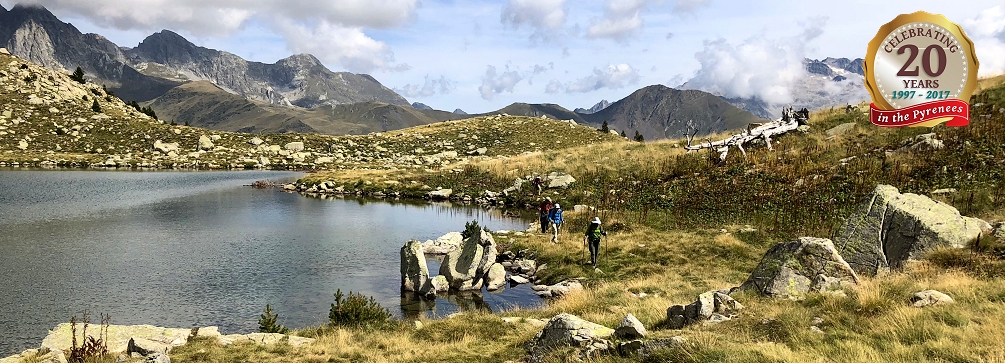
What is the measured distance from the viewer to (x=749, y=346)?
402 inches

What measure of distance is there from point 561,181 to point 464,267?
3220cm

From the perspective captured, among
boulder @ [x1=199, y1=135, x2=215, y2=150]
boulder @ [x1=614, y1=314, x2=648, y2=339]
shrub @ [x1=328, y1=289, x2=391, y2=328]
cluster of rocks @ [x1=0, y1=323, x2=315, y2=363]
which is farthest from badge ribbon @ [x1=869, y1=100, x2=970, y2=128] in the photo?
boulder @ [x1=199, y1=135, x2=215, y2=150]

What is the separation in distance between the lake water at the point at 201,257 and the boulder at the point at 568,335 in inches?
422

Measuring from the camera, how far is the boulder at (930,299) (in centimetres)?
1208

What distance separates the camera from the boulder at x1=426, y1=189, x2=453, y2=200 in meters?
64.3

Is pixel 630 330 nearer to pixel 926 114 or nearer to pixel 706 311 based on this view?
pixel 706 311

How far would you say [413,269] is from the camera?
2695 centimetres

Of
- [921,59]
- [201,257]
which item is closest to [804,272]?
[921,59]

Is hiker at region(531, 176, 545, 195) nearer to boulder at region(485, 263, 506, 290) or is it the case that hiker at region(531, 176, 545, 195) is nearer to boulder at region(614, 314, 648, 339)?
boulder at region(485, 263, 506, 290)

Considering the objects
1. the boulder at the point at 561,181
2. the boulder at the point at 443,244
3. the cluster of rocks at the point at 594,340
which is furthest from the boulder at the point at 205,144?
the cluster of rocks at the point at 594,340

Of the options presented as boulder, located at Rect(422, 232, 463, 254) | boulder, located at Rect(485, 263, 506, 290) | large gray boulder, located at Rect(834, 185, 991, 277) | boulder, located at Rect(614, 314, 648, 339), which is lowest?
boulder, located at Rect(485, 263, 506, 290)

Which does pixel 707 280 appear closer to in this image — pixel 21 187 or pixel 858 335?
pixel 858 335

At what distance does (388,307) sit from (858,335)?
1851 cm

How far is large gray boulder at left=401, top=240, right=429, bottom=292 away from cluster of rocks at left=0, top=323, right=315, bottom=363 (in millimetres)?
10044
